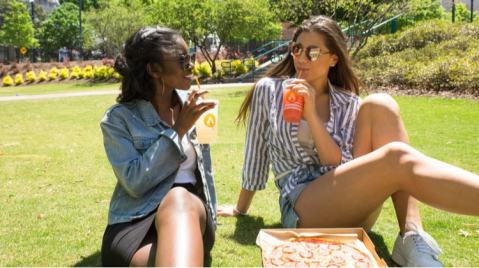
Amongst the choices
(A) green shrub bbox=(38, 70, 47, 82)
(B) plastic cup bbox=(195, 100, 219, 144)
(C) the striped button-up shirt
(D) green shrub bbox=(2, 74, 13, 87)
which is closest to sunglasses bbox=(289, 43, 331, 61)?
(C) the striped button-up shirt

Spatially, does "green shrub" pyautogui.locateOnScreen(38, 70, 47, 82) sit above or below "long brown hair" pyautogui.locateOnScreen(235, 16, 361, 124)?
below

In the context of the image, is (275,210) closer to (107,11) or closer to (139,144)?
(139,144)

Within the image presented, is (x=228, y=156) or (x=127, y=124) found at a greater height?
(x=127, y=124)

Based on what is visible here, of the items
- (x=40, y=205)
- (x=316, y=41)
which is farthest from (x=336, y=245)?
(x=40, y=205)

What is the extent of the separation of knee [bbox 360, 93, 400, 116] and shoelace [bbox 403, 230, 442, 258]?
2.35ft

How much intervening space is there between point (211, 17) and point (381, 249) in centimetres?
2454

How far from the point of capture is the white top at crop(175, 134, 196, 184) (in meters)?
2.71

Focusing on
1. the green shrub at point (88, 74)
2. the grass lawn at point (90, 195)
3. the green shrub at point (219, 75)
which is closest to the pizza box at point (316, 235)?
the grass lawn at point (90, 195)

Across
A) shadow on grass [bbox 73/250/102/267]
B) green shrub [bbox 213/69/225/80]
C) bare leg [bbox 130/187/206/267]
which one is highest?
bare leg [bbox 130/187/206/267]

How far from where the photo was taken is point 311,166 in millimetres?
3066

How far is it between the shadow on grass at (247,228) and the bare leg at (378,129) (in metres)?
0.84

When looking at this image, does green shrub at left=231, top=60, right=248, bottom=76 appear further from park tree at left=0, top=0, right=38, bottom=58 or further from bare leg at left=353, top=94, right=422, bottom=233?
park tree at left=0, top=0, right=38, bottom=58

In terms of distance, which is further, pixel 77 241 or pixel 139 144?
pixel 77 241

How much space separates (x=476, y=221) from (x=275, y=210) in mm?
1553
